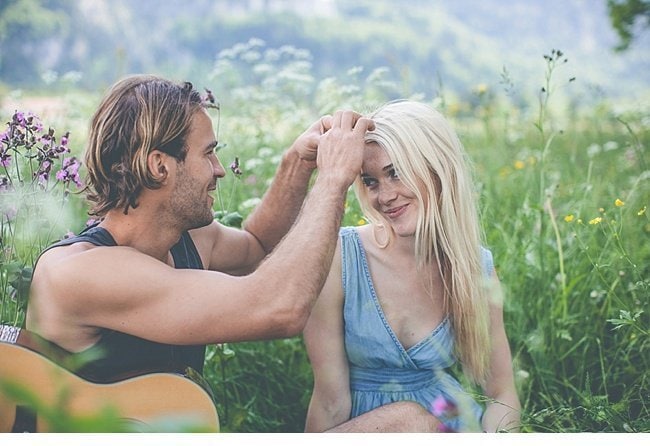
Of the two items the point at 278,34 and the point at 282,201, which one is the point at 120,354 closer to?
the point at 282,201

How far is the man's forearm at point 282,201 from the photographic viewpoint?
6.91ft

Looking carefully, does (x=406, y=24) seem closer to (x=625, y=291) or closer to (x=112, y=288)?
(x=625, y=291)

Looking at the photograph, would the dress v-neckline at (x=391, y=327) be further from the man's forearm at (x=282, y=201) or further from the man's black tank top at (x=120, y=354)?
the man's black tank top at (x=120, y=354)

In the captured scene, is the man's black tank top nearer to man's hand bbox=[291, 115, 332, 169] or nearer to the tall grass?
the tall grass

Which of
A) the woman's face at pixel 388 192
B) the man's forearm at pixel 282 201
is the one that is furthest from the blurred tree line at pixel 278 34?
the woman's face at pixel 388 192

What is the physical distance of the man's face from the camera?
174 cm

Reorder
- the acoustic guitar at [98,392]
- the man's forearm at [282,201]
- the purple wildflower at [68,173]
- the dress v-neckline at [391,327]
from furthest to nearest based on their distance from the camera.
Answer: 1. the man's forearm at [282,201]
2. the dress v-neckline at [391,327]
3. the purple wildflower at [68,173]
4. the acoustic guitar at [98,392]

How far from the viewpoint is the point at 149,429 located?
1643 mm

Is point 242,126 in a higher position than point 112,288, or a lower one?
higher

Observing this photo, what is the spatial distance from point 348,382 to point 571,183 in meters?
1.93

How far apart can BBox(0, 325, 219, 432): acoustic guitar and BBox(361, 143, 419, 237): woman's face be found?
25.0 inches

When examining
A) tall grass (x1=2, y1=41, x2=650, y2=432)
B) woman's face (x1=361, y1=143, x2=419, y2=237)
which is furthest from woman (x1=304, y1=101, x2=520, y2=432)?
tall grass (x1=2, y1=41, x2=650, y2=432)

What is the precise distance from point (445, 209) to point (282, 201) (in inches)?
18.2

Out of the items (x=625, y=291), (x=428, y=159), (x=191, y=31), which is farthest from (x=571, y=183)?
(x=191, y=31)
